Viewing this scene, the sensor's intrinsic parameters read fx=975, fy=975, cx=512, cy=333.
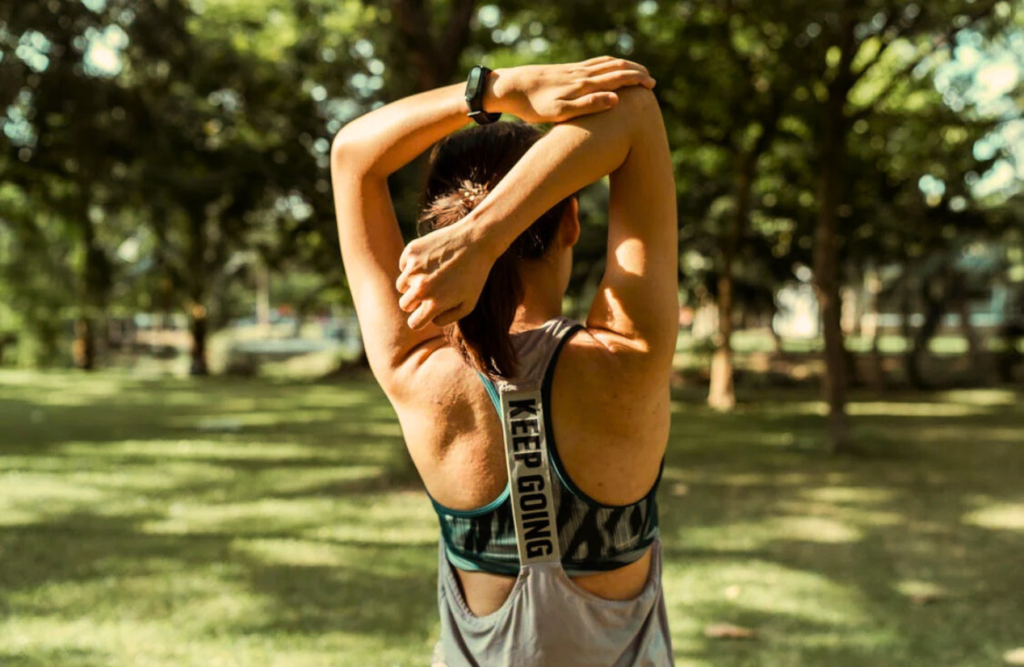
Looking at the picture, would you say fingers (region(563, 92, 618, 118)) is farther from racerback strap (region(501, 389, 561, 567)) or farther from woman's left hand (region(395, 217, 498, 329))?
racerback strap (region(501, 389, 561, 567))

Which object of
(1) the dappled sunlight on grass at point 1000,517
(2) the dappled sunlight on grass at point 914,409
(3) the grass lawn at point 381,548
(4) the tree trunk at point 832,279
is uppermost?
(4) the tree trunk at point 832,279

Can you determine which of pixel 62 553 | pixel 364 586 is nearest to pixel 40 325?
pixel 62 553

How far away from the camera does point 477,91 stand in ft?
4.47

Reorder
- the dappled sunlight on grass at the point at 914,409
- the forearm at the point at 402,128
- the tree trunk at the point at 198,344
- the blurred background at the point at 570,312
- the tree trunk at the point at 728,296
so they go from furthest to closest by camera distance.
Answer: the tree trunk at the point at 198,344, the dappled sunlight on grass at the point at 914,409, the tree trunk at the point at 728,296, the blurred background at the point at 570,312, the forearm at the point at 402,128

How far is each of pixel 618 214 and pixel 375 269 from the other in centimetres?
40

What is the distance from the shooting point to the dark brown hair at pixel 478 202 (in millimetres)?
1325

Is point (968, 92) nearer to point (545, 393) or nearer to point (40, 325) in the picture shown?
point (545, 393)

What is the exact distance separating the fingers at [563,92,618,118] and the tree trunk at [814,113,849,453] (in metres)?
9.25

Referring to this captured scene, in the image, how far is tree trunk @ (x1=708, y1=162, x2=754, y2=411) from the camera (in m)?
14.0

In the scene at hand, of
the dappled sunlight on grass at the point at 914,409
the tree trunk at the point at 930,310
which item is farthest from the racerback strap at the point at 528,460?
the tree trunk at the point at 930,310

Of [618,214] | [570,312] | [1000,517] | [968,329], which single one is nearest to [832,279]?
[1000,517]

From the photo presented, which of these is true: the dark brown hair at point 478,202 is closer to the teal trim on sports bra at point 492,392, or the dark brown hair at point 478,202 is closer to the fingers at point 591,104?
the teal trim on sports bra at point 492,392

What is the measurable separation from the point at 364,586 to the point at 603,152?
450 cm

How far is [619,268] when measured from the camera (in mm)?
1351
